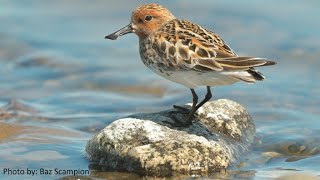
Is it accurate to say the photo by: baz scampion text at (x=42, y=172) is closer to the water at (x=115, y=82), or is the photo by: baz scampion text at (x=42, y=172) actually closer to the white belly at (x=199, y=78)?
the water at (x=115, y=82)

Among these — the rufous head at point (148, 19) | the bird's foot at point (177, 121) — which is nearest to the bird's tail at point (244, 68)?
the bird's foot at point (177, 121)

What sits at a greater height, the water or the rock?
the water

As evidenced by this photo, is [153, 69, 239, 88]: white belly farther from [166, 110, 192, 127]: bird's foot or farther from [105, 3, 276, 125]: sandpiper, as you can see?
[166, 110, 192, 127]: bird's foot

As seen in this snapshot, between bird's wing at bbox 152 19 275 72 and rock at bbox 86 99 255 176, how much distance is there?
720 millimetres

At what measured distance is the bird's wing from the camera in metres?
7.45

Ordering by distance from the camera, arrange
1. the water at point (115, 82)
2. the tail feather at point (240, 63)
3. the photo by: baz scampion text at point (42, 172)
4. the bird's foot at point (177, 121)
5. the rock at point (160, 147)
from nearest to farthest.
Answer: the tail feather at point (240, 63)
the rock at point (160, 147)
the photo by: baz scampion text at point (42, 172)
the bird's foot at point (177, 121)
the water at point (115, 82)

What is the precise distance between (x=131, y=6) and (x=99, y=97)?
399cm

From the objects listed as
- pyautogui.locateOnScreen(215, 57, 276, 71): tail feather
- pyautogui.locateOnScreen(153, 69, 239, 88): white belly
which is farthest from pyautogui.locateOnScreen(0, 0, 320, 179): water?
pyautogui.locateOnScreen(215, 57, 276, 71): tail feather

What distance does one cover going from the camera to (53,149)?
8.57 m

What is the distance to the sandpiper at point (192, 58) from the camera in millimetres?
7438

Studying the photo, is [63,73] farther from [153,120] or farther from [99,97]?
[153,120]

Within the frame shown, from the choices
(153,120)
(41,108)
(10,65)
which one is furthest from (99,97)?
(153,120)

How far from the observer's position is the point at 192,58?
7590mm

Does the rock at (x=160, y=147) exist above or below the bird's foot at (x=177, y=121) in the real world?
below
